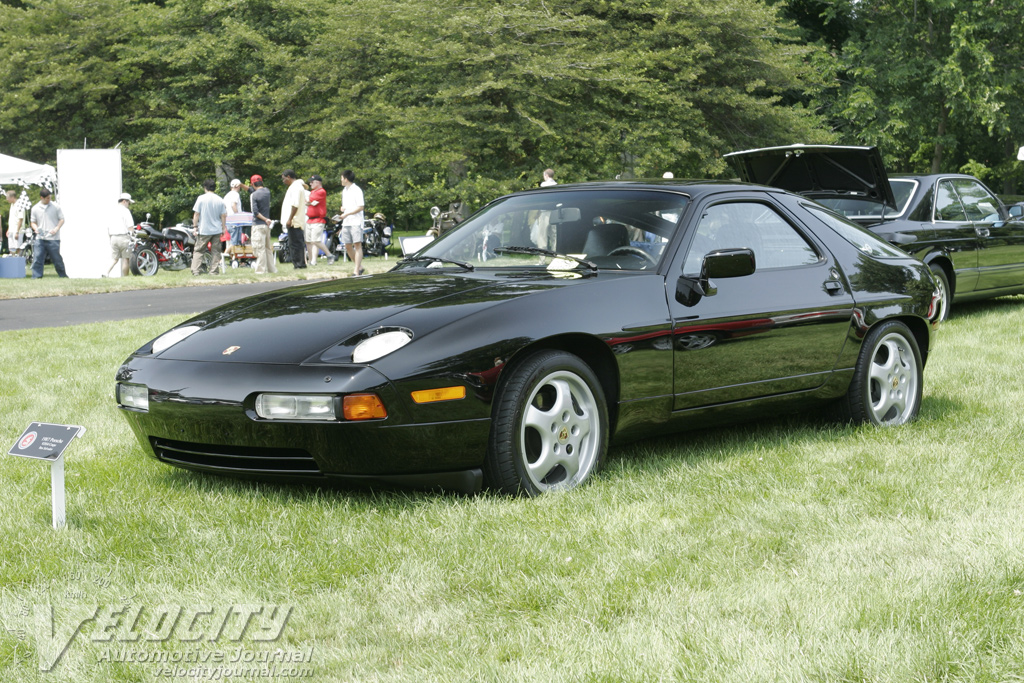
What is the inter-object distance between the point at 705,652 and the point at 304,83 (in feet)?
99.4

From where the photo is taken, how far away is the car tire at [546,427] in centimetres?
421

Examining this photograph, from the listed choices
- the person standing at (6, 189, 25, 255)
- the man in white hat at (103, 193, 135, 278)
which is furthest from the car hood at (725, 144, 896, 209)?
the person standing at (6, 189, 25, 255)

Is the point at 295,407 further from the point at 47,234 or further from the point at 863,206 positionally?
the point at 47,234

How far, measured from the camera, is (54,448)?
12.6 feet

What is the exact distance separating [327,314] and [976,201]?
895 centimetres

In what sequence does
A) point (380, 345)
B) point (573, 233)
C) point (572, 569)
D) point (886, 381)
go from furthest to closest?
point (886, 381)
point (573, 233)
point (380, 345)
point (572, 569)

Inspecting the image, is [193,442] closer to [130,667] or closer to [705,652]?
[130,667]

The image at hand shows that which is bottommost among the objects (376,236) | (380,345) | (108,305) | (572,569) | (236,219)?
(376,236)

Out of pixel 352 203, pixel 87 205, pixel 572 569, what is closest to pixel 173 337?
pixel 572 569

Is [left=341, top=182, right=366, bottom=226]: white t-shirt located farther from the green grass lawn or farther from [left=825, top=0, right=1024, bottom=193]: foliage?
[left=825, top=0, right=1024, bottom=193]: foliage

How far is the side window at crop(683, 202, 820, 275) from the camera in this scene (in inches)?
205

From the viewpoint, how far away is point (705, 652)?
111 inches

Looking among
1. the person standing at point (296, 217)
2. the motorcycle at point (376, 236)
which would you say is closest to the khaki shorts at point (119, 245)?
the person standing at point (296, 217)

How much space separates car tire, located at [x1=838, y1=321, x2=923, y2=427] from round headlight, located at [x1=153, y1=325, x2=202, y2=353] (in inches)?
126
